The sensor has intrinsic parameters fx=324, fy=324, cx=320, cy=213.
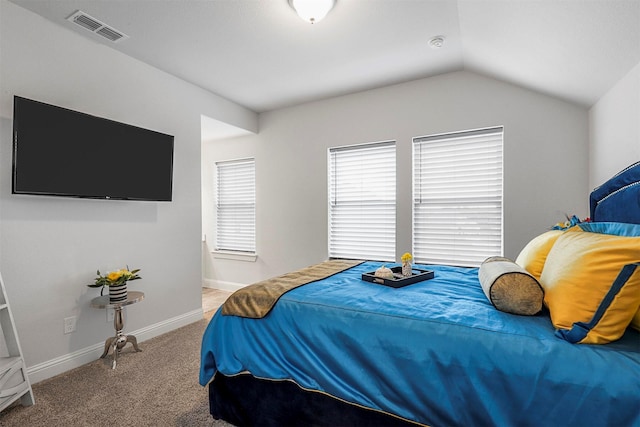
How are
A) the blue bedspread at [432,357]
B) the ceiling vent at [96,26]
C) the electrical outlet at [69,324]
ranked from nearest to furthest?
the blue bedspread at [432,357] < the ceiling vent at [96,26] < the electrical outlet at [69,324]

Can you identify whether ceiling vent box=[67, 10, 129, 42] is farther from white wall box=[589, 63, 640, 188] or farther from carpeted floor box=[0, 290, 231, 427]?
white wall box=[589, 63, 640, 188]

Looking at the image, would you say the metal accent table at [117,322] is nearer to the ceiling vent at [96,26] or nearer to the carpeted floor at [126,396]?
the carpeted floor at [126,396]

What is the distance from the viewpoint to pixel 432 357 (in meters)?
1.35

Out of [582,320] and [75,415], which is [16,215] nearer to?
[75,415]

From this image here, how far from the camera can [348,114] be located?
13.3 ft

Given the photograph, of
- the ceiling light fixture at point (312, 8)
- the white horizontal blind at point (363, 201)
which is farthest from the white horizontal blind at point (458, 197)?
the ceiling light fixture at point (312, 8)

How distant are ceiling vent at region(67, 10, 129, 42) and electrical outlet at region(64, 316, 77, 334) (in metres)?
2.32

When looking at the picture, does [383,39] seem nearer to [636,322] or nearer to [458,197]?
[458,197]

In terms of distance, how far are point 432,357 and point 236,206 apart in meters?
4.22

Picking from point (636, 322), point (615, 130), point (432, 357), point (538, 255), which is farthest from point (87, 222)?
point (615, 130)

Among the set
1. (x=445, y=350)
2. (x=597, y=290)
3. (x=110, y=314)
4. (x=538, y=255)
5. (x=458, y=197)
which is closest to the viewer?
(x=597, y=290)

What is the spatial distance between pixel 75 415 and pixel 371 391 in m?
1.84

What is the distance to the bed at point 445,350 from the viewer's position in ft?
3.70

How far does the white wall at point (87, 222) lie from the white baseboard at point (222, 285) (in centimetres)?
123
